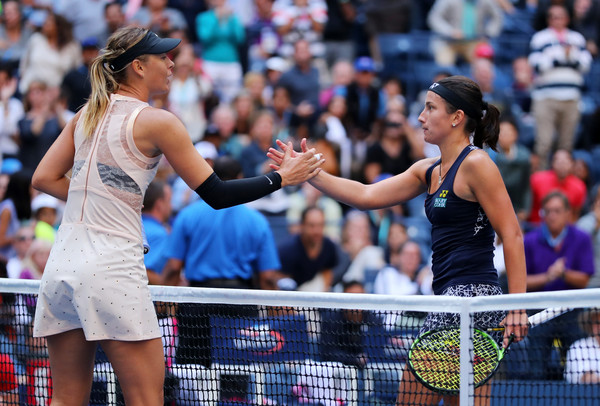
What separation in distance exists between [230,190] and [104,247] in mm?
587

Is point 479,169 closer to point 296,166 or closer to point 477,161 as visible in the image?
point 477,161

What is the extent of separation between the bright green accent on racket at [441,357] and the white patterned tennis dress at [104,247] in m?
1.18

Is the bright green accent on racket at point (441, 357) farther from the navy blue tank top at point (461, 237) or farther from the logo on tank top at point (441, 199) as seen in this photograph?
the logo on tank top at point (441, 199)

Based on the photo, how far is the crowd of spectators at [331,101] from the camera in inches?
363

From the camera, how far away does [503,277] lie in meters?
8.38

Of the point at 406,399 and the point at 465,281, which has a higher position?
the point at 465,281

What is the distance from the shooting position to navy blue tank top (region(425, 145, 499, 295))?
4555 millimetres

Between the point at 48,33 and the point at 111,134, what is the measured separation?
8967 millimetres

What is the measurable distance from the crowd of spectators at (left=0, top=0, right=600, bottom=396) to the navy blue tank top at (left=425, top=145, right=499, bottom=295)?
2.82 meters

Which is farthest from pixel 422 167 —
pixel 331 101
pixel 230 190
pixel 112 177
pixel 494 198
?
pixel 331 101

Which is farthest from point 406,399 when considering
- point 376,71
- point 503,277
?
point 376,71

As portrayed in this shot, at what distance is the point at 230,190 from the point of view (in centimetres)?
421

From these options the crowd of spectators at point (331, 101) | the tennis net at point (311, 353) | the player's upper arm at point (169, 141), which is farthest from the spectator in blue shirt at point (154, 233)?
the player's upper arm at point (169, 141)

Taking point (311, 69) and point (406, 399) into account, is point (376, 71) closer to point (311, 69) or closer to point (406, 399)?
point (311, 69)
